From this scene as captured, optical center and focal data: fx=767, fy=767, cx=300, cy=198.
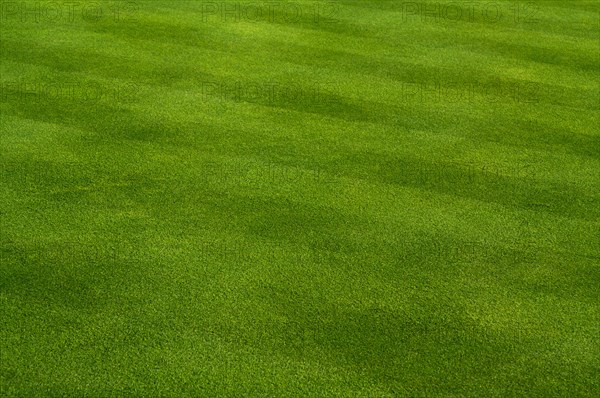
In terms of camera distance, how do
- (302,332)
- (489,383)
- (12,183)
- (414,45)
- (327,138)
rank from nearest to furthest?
(489,383) < (302,332) < (12,183) < (327,138) < (414,45)

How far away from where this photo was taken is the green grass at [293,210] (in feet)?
13.4

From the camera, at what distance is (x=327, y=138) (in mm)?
6316

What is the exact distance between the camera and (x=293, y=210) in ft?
17.5

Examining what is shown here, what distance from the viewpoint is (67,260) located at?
473 centimetres

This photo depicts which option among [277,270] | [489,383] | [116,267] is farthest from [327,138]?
[489,383]

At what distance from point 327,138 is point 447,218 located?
1399 millimetres

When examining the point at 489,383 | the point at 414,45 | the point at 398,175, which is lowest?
the point at 489,383

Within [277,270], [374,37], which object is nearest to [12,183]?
[277,270]

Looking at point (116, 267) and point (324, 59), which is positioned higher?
point (324, 59)

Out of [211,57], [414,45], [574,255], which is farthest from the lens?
[414,45]

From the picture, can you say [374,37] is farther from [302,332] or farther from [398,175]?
[302,332]

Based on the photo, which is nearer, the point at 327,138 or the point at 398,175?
the point at 398,175

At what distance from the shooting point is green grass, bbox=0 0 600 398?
13.4 ft

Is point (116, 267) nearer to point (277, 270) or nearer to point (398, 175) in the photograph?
point (277, 270)
